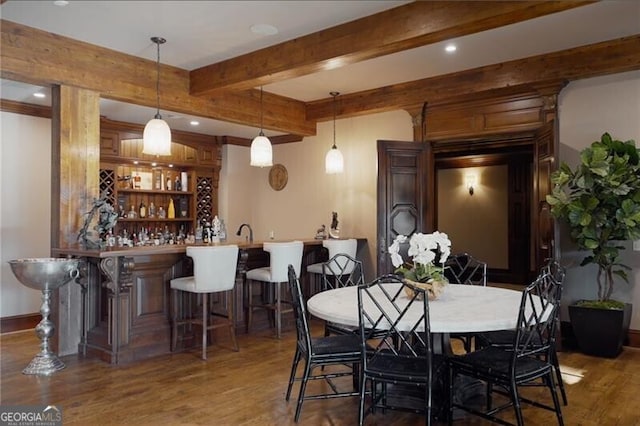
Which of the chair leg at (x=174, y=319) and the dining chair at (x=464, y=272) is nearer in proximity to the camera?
the dining chair at (x=464, y=272)

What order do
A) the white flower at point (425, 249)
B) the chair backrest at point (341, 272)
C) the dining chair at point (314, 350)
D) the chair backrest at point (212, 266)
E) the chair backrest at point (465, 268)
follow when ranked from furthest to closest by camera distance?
the chair backrest at point (212, 266) < the chair backrest at point (465, 268) < the chair backrest at point (341, 272) < the white flower at point (425, 249) < the dining chair at point (314, 350)

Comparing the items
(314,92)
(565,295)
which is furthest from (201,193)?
(565,295)

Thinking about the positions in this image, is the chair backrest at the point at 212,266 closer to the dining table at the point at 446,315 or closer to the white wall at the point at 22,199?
the dining table at the point at 446,315

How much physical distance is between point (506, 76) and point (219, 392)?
4.13 meters

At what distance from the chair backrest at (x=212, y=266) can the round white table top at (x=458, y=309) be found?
128cm

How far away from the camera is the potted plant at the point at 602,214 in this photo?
4.11 m

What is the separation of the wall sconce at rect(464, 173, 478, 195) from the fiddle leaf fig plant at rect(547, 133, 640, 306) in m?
5.51

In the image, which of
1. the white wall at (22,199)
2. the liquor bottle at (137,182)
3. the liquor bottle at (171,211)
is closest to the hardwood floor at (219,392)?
the white wall at (22,199)

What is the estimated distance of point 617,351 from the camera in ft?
14.0

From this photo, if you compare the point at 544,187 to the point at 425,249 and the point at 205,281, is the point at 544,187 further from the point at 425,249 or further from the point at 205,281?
the point at 205,281

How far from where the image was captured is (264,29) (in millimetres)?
4016

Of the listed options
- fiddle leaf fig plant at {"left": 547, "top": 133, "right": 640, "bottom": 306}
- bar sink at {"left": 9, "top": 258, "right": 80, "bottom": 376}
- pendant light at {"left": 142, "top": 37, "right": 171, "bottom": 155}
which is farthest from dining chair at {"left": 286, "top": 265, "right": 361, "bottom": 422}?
fiddle leaf fig plant at {"left": 547, "top": 133, "right": 640, "bottom": 306}

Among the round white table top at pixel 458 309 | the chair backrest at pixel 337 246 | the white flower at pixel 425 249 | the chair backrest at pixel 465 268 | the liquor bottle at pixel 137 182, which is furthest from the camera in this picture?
the liquor bottle at pixel 137 182

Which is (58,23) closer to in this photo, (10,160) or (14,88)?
(14,88)
